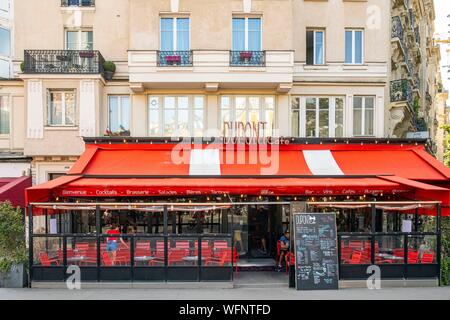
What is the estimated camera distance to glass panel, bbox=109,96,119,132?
18.4 meters

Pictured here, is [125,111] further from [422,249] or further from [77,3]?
[422,249]

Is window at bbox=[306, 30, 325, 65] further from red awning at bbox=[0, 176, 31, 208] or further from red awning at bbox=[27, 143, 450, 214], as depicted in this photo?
red awning at bbox=[0, 176, 31, 208]

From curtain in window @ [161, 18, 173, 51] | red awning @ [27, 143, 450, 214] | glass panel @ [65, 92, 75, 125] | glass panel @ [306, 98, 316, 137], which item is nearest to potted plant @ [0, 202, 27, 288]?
red awning @ [27, 143, 450, 214]

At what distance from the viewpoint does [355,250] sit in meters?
12.8

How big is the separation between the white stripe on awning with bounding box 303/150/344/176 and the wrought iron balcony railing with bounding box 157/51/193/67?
599 cm

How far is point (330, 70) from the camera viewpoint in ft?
59.9

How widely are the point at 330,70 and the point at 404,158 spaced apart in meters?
4.75

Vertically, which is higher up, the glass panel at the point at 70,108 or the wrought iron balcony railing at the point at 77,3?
the wrought iron balcony railing at the point at 77,3

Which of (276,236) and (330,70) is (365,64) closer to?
(330,70)

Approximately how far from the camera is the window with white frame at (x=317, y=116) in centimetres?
1836

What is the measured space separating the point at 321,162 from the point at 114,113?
29.3 feet

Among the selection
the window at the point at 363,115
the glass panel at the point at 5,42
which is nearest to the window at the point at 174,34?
the glass panel at the point at 5,42

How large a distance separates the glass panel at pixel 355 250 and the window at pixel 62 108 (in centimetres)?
1175

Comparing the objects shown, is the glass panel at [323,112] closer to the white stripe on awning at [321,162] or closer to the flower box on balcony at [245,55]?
the white stripe on awning at [321,162]
